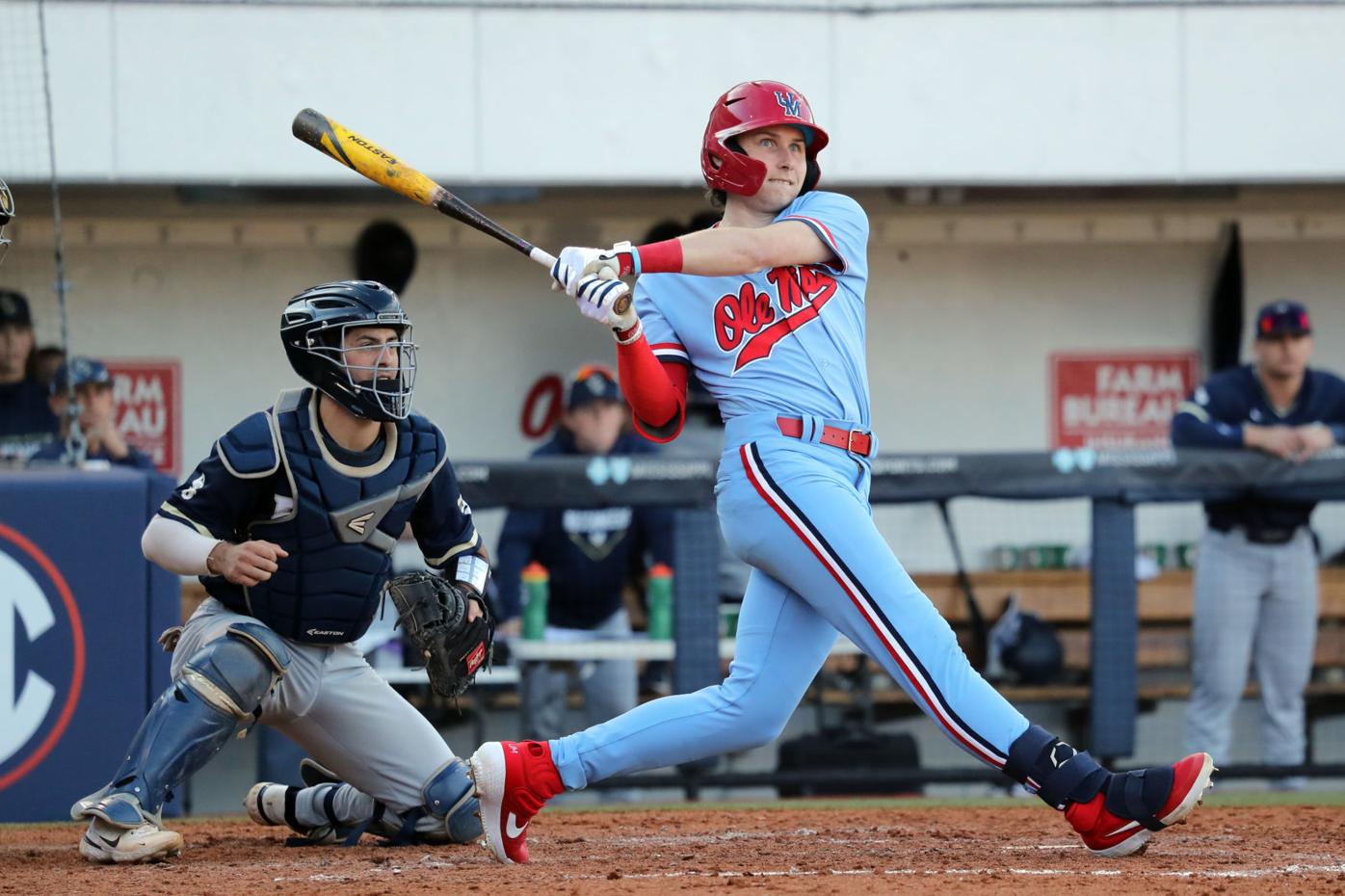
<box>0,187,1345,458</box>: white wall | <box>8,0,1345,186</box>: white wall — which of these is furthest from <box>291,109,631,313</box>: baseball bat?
<box>0,187,1345,458</box>: white wall

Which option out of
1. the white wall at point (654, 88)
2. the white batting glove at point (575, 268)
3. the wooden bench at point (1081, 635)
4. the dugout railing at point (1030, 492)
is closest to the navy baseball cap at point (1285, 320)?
the dugout railing at point (1030, 492)

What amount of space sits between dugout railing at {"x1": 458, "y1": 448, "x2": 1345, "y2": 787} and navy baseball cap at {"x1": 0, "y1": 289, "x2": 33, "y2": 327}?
2.05m

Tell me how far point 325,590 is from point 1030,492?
305 cm

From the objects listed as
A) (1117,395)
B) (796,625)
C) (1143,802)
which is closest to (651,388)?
(796,625)

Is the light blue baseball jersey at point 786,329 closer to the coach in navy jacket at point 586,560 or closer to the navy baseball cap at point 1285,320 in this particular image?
the coach in navy jacket at point 586,560

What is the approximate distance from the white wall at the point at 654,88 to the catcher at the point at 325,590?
3.27 m

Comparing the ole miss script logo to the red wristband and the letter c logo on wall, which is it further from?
the letter c logo on wall

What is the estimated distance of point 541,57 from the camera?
7395mm

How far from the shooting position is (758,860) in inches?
153

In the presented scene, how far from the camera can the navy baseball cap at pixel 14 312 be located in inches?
277

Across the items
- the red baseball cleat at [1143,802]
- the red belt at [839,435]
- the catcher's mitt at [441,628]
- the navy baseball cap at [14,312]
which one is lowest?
the red baseball cleat at [1143,802]

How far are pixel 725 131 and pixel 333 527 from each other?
4.10ft

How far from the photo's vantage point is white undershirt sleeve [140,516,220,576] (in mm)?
3959

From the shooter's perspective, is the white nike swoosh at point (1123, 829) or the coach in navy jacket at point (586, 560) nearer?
the white nike swoosh at point (1123, 829)
